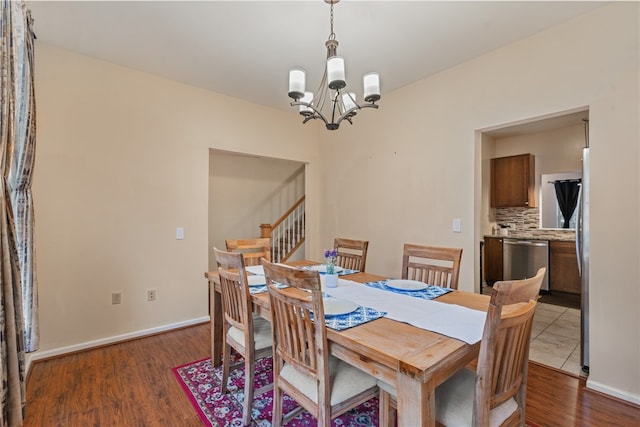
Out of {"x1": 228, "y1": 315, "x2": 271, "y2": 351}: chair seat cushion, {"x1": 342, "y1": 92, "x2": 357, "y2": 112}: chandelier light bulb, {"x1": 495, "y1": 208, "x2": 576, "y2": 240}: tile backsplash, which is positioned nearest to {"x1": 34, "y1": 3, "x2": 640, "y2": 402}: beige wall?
{"x1": 342, "y1": 92, "x2": 357, "y2": 112}: chandelier light bulb

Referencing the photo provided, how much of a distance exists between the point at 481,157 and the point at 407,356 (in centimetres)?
267

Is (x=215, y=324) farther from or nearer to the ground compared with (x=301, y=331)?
nearer to the ground

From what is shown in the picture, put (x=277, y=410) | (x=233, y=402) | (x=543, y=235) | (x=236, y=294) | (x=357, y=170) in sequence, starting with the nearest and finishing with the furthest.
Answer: (x=277, y=410) → (x=236, y=294) → (x=233, y=402) → (x=357, y=170) → (x=543, y=235)

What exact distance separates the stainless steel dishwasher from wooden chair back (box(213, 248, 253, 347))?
4.48m

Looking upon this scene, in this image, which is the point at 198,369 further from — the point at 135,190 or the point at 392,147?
the point at 392,147

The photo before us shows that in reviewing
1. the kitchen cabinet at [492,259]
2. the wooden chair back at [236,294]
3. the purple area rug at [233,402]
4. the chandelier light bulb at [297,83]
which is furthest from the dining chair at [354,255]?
the kitchen cabinet at [492,259]

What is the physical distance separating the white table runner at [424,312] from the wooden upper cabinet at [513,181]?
4.06m

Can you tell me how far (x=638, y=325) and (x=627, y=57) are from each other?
184 cm

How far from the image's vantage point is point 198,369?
2.44 metres

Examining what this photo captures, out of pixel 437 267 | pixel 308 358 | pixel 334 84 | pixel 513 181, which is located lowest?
pixel 308 358

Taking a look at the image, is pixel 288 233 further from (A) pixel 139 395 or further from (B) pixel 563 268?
(B) pixel 563 268

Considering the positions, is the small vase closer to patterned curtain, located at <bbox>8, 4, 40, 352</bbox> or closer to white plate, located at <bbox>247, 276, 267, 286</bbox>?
white plate, located at <bbox>247, 276, 267, 286</bbox>

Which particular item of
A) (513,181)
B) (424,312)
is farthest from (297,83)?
(513,181)

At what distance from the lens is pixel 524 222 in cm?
504
